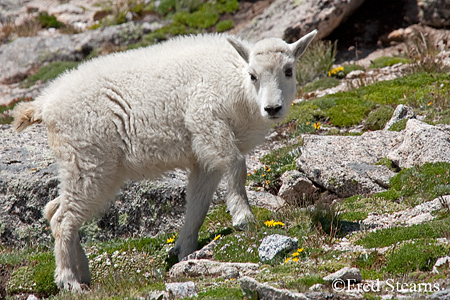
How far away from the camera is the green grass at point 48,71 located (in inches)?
746

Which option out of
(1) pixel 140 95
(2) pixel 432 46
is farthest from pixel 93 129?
(2) pixel 432 46

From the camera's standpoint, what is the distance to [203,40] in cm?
809

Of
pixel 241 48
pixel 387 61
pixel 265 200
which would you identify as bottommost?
pixel 265 200

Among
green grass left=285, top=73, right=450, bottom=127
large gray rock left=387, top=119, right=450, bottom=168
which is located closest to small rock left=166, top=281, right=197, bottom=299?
large gray rock left=387, top=119, right=450, bottom=168

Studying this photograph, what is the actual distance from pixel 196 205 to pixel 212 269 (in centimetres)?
137

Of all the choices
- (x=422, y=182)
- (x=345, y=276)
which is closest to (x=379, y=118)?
(x=422, y=182)

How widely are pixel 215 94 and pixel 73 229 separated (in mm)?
2706

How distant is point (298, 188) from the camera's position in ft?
30.6

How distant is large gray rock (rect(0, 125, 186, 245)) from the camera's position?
9.33m

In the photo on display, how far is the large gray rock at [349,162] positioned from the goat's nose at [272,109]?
8.70 feet

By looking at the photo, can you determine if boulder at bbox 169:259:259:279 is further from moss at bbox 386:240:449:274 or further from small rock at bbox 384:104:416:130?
small rock at bbox 384:104:416:130

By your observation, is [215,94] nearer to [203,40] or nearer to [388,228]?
[203,40]

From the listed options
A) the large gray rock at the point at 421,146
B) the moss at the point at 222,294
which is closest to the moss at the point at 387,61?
the large gray rock at the point at 421,146

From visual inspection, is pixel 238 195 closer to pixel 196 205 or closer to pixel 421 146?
pixel 196 205
